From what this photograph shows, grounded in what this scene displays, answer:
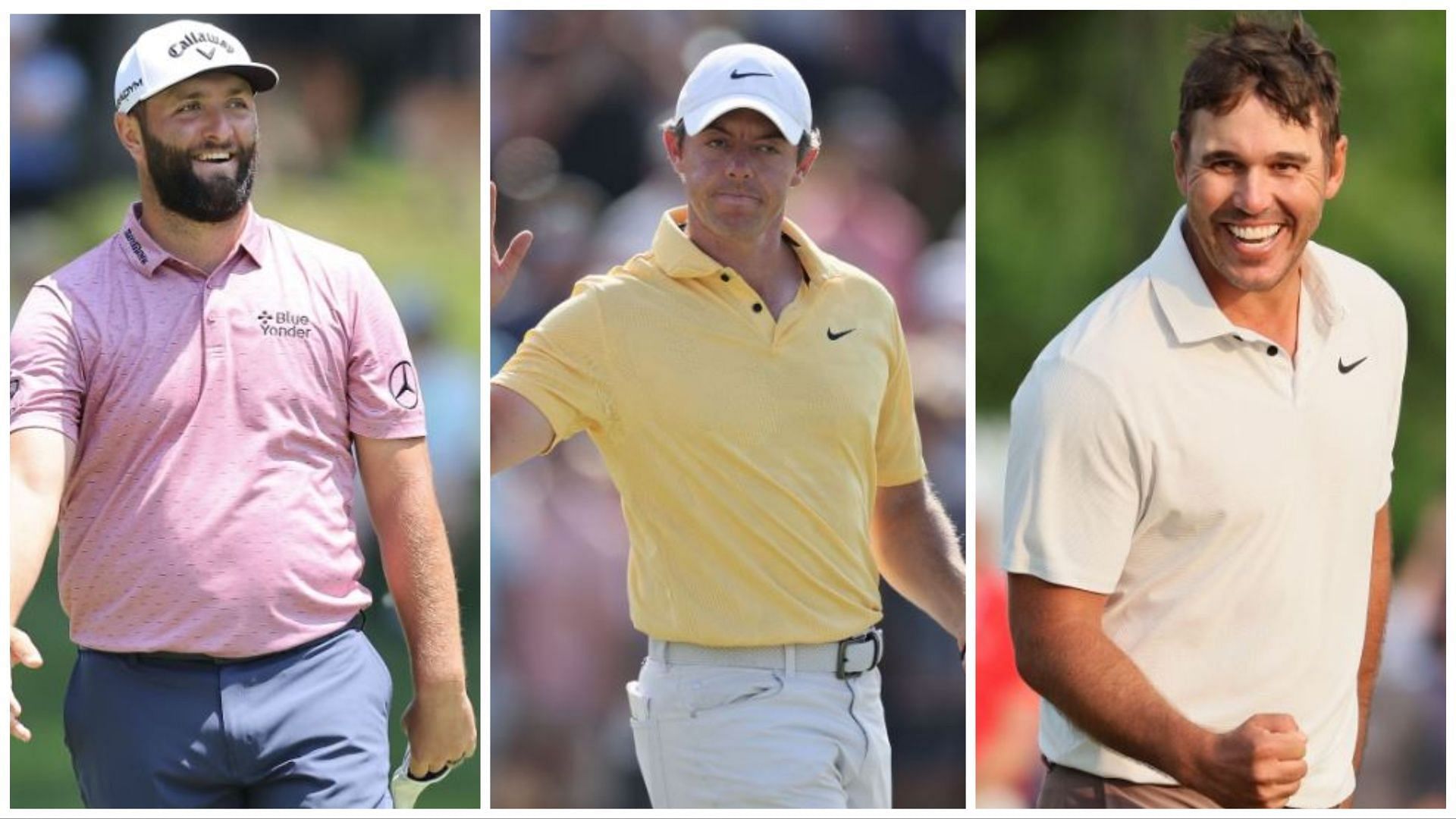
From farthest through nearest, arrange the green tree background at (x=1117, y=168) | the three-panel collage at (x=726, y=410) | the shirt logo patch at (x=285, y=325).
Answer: the green tree background at (x=1117, y=168), the shirt logo patch at (x=285, y=325), the three-panel collage at (x=726, y=410)

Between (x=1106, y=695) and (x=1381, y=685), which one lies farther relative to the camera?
(x=1381, y=685)

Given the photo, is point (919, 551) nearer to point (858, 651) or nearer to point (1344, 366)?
point (858, 651)

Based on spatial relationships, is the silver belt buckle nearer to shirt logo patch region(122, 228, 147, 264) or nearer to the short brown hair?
the short brown hair

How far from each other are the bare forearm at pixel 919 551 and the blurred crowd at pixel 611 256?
0.29m

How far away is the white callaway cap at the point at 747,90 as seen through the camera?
397 centimetres

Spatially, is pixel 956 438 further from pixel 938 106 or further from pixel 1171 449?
pixel 1171 449

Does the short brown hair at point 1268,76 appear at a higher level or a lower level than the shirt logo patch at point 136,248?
higher

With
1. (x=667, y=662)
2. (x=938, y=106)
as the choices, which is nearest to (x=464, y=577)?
(x=667, y=662)

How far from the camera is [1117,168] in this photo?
502 centimetres

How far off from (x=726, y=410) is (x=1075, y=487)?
0.85 m

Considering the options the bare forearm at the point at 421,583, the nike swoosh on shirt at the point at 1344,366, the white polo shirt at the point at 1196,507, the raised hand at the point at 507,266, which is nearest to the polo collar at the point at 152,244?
the bare forearm at the point at 421,583

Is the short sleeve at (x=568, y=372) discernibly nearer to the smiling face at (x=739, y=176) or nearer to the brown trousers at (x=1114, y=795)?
the smiling face at (x=739, y=176)

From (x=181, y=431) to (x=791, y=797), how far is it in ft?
4.13

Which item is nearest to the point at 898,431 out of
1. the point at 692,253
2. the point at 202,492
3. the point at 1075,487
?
the point at 692,253
